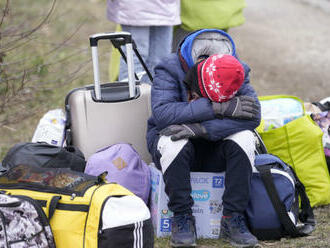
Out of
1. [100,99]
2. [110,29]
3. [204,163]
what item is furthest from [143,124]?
[110,29]

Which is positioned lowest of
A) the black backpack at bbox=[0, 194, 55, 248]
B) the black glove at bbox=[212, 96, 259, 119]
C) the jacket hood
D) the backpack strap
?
the backpack strap

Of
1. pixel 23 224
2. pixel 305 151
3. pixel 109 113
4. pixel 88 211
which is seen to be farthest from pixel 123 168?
pixel 305 151

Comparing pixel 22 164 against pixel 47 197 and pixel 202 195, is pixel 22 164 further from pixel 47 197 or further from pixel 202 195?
pixel 202 195

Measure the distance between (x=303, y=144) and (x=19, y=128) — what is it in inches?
118

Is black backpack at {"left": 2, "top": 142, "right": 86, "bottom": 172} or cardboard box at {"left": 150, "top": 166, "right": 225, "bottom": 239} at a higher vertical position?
black backpack at {"left": 2, "top": 142, "right": 86, "bottom": 172}

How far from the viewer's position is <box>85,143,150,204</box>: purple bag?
139 inches

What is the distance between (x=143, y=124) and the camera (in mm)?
3943

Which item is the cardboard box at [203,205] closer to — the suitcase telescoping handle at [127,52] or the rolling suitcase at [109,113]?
the rolling suitcase at [109,113]

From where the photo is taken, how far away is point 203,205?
3455 mm

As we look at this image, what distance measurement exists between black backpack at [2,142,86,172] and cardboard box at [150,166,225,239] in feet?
1.71

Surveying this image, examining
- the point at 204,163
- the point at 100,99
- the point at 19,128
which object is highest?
the point at 100,99

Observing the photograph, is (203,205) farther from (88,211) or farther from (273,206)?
(88,211)

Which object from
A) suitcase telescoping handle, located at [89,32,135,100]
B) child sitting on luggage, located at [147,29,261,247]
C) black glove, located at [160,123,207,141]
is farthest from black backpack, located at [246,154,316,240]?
suitcase telescoping handle, located at [89,32,135,100]

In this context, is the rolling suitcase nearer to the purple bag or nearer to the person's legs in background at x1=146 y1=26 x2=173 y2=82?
the purple bag
